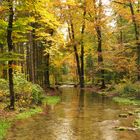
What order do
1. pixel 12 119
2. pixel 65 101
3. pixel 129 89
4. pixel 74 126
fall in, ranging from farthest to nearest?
pixel 129 89 → pixel 65 101 → pixel 12 119 → pixel 74 126

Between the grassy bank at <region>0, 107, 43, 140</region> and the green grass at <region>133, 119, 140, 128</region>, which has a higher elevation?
the grassy bank at <region>0, 107, 43, 140</region>

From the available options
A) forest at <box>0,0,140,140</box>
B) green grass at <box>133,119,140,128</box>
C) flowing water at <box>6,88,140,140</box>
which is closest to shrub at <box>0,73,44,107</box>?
forest at <box>0,0,140,140</box>

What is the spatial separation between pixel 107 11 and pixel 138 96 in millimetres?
15002

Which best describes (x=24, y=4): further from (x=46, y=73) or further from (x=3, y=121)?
(x=46, y=73)

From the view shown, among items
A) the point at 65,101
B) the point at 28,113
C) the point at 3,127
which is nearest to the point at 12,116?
the point at 28,113

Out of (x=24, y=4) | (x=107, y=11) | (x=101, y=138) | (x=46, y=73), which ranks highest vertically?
(x=107, y=11)

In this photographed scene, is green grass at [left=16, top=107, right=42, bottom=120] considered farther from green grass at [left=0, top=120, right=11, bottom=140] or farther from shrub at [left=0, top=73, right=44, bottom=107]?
green grass at [left=0, top=120, right=11, bottom=140]

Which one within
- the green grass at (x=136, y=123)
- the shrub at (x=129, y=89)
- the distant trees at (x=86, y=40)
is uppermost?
the distant trees at (x=86, y=40)

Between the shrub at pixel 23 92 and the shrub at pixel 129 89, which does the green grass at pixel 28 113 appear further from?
the shrub at pixel 129 89

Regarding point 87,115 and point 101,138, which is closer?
point 101,138

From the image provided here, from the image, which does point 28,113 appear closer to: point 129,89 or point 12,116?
point 12,116

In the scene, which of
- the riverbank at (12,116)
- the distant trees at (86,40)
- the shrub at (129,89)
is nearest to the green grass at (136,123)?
the riverbank at (12,116)

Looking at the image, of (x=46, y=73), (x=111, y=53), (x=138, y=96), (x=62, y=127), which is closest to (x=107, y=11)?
(x=111, y=53)

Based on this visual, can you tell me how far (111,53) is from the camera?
37.2 metres
